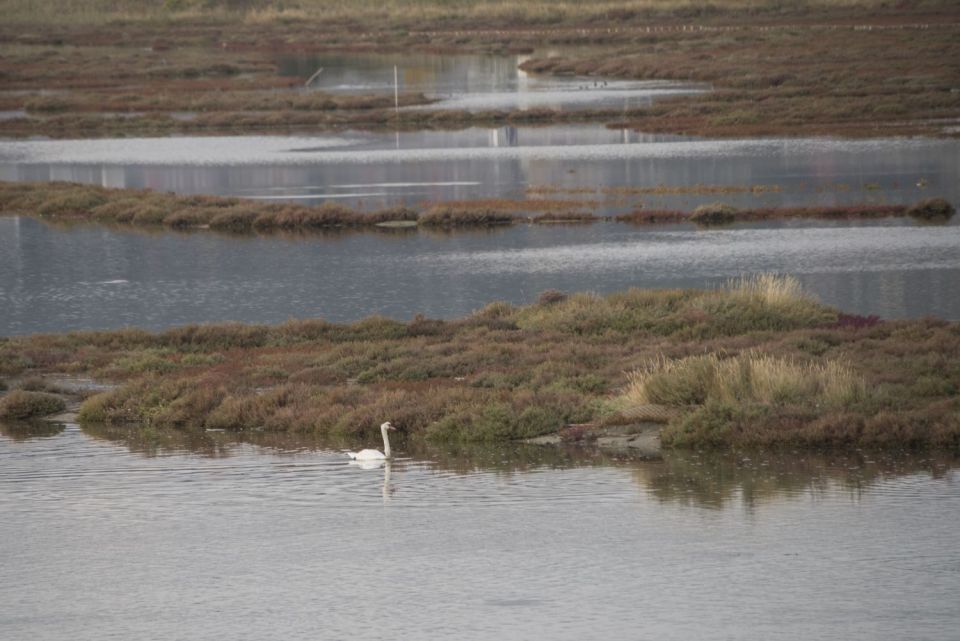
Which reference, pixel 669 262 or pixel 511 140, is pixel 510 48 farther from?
pixel 669 262

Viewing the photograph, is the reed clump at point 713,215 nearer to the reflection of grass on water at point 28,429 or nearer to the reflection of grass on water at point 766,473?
the reflection of grass on water at point 28,429

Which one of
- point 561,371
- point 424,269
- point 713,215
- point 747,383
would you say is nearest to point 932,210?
point 713,215

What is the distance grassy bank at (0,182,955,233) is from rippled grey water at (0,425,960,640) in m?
31.5

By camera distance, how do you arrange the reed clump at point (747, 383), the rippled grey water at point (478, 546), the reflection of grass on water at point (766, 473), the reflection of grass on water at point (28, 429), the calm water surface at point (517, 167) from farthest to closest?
1. the calm water surface at point (517, 167)
2. the reflection of grass on water at point (28, 429)
3. the reed clump at point (747, 383)
4. the reflection of grass on water at point (766, 473)
5. the rippled grey water at point (478, 546)

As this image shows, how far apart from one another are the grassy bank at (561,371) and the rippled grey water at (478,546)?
77 centimetres

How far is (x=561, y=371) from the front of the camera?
2669 cm

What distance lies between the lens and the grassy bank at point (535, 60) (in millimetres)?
84750

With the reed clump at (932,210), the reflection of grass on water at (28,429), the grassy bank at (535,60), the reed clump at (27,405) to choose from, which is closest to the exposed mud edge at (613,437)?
the reflection of grass on water at (28,429)

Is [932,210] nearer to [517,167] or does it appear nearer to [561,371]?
[517,167]

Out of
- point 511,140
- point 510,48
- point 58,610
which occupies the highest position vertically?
point 510,48

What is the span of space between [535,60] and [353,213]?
7254 cm

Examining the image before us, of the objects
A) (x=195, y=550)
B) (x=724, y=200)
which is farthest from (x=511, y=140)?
(x=195, y=550)

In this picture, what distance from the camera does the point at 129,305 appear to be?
42.2 m

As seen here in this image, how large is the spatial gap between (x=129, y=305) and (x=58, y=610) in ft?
86.3
